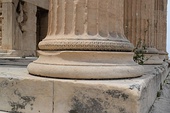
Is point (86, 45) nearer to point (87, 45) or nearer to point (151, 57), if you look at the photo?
point (87, 45)

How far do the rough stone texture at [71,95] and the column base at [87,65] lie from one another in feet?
0.39

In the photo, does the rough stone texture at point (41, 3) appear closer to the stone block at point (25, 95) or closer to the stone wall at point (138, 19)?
the stone wall at point (138, 19)

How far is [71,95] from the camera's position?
2488 millimetres

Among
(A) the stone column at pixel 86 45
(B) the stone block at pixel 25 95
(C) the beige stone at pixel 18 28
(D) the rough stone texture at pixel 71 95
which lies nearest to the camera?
(D) the rough stone texture at pixel 71 95

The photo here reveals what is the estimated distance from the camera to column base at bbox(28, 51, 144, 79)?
105 inches

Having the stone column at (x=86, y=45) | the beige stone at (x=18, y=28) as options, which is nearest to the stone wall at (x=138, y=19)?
→ the stone column at (x=86, y=45)

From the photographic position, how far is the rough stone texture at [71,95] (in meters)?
2.29

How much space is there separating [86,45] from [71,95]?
61cm

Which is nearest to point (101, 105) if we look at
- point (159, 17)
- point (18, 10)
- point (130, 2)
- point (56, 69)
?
point (56, 69)

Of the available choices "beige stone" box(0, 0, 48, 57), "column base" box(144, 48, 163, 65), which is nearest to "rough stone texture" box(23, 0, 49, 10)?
"beige stone" box(0, 0, 48, 57)

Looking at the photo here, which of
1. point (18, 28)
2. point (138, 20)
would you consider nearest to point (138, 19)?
point (138, 20)

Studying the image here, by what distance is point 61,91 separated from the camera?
8.31 feet

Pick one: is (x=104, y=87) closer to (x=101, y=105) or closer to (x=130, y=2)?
(x=101, y=105)

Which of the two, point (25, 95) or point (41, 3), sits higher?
point (41, 3)
